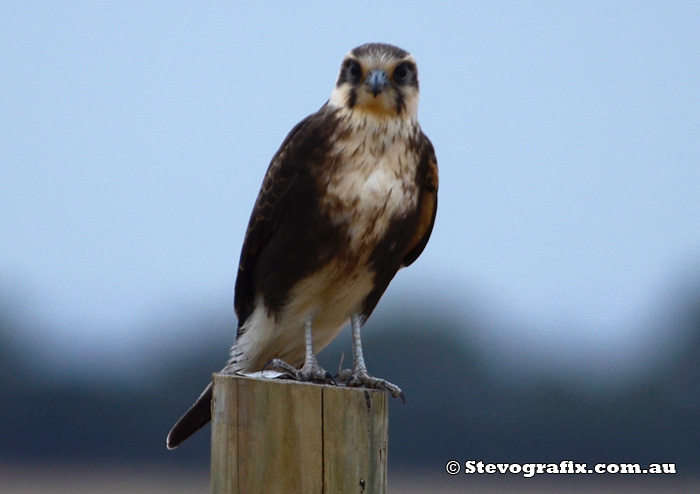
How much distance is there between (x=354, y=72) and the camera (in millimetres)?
4094

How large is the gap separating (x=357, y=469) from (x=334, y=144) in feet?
4.50

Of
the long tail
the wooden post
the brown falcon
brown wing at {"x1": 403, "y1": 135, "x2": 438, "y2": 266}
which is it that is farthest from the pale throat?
the wooden post

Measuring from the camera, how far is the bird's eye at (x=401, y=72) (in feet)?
13.5

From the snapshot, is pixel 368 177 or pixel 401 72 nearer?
pixel 368 177

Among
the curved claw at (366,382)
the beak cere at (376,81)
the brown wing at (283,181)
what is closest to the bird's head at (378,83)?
the beak cere at (376,81)

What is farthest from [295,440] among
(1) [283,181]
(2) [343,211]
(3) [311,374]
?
(1) [283,181]

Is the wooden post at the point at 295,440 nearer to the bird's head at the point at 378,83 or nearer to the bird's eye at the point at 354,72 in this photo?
the bird's head at the point at 378,83

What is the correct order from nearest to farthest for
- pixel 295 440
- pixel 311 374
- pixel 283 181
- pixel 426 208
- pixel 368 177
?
pixel 295 440 → pixel 311 374 → pixel 368 177 → pixel 283 181 → pixel 426 208

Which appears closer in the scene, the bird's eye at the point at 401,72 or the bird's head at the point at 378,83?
the bird's head at the point at 378,83

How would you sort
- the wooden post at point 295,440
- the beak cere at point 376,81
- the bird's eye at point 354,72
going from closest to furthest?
the wooden post at point 295,440, the beak cere at point 376,81, the bird's eye at point 354,72

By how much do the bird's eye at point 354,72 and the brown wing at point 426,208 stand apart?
1.12 ft

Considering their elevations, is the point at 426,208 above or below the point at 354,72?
below

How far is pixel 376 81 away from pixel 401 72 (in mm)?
187

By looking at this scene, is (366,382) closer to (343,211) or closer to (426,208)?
(343,211)
